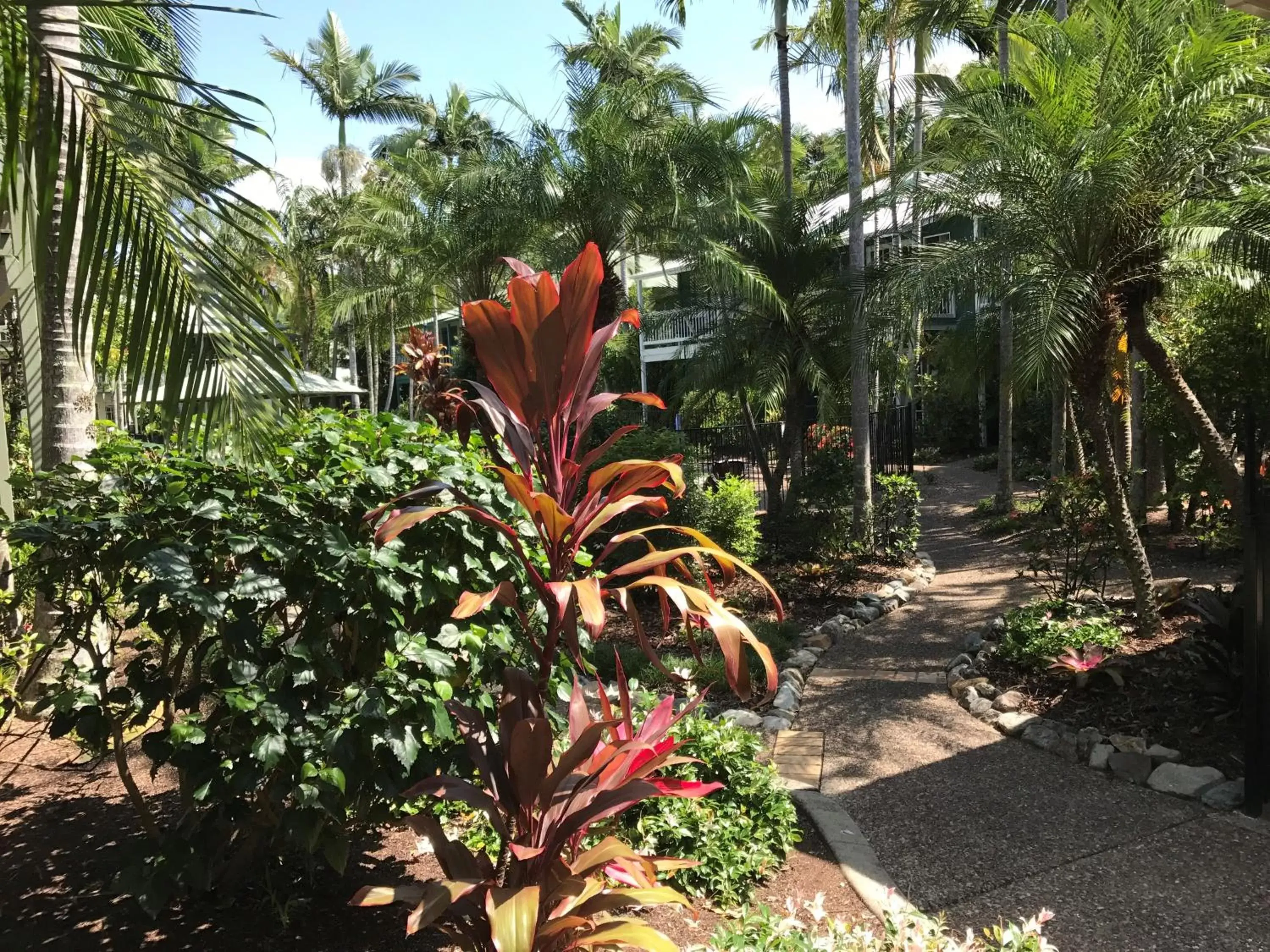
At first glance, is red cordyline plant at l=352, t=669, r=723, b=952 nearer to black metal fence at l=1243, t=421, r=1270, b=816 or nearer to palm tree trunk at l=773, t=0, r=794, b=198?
black metal fence at l=1243, t=421, r=1270, b=816

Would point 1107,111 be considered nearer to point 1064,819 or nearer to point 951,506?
point 1064,819

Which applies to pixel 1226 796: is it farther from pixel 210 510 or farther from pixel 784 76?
pixel 784 76

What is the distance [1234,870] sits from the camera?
3543mm

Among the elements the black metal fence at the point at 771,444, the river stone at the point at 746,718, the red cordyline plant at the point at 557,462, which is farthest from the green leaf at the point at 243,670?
the black metal fence at the point at 771,444

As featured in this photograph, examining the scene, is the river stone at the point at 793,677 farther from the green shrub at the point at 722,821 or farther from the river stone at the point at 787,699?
the green shrub at the point at 722,821

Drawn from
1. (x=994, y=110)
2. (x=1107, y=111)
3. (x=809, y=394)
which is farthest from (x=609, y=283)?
(x=1107, y=111)

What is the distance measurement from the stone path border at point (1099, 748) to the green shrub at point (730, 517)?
126 inches

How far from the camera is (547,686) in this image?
2535mm

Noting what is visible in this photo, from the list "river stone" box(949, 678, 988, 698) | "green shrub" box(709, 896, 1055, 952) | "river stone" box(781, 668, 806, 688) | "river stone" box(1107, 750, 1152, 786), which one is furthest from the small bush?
"green shrub" box(709, 896, 1055, 952)

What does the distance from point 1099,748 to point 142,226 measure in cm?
516

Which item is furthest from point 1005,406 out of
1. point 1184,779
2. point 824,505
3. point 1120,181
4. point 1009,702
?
point 1184,779

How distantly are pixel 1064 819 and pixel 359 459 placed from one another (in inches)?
142

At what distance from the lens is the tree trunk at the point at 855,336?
34.2ft

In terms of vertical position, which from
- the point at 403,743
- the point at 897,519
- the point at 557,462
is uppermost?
the point at 557,462
